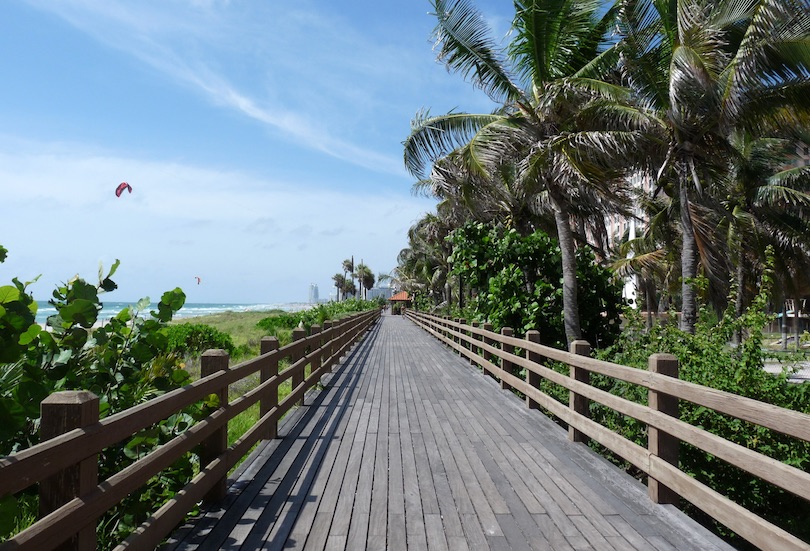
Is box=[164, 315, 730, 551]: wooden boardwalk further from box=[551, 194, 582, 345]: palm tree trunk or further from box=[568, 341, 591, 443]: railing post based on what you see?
box=[551, 194, 582, 345]: palm tree trunk

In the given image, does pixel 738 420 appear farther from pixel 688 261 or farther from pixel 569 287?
pixel 688 261

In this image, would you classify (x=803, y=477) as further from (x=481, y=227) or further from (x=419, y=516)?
(x=481, y=227)

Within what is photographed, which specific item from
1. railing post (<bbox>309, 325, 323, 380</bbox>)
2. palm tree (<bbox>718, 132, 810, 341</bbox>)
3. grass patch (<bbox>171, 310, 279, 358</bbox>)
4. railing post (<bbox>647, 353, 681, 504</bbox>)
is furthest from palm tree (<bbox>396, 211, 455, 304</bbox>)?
railing post (<bbox>647, 353, 681, 504</bbox>)

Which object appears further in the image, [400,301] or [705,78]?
[400,301]

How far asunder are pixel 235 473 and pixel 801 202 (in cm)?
2426

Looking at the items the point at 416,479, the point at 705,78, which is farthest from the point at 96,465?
the point at 705,78

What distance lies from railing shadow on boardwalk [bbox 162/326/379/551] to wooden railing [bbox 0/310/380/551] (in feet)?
0.64

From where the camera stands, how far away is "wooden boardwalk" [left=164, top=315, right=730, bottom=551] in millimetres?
3529

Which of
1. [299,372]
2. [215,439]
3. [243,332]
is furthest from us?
[243,332]

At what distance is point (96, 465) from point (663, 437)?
354cm

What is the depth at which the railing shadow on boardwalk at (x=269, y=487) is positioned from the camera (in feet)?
11.4

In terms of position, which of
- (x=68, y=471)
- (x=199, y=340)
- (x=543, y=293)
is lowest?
(x=199, y=340)

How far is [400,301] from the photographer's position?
307 feet

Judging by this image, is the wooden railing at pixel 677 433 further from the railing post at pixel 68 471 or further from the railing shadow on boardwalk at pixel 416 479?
the railing post at pixel 68 471
